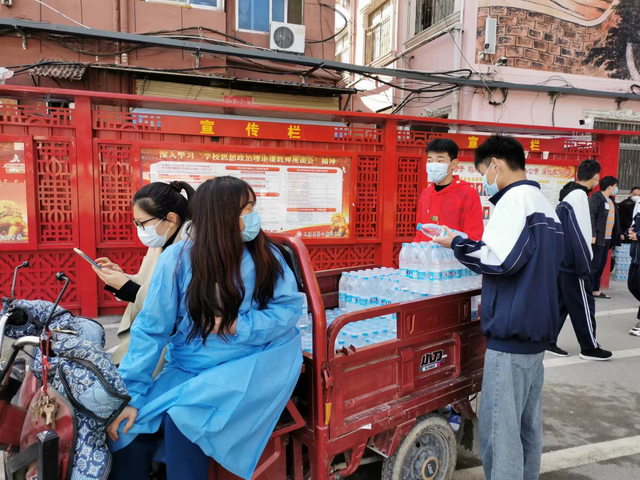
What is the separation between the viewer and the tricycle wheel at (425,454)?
2285mm

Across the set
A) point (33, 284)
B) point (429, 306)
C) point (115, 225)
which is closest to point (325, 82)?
point (115, 225)

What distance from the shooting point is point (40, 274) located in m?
5.31

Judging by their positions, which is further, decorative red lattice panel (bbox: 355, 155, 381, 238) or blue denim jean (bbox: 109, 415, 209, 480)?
decorative red lattice panel (bbox: 355, 155, 381, 238)

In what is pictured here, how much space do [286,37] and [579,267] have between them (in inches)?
316

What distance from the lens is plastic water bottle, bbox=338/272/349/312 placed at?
2944mm

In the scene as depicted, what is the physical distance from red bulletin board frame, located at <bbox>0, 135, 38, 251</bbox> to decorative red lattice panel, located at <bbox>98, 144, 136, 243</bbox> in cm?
68

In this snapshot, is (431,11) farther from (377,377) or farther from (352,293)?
(377,377)

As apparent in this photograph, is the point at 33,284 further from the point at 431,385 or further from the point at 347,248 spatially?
the point at 431,385

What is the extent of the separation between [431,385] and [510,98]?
29.7 feet

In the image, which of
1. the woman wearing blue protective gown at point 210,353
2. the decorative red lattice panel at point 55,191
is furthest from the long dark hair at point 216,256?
the decorative red lattice panel at point 55,191

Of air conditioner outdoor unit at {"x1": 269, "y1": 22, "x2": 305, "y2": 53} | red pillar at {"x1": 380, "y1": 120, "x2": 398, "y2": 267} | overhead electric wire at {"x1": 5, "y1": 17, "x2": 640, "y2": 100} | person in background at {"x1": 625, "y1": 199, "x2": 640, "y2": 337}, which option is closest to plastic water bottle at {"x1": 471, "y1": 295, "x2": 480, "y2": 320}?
red pillar at {"x1": 380, "y1": 120, "x2": 398, "y2": 267}

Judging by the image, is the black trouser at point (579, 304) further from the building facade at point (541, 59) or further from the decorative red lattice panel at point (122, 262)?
the building facade at point (541, 59)

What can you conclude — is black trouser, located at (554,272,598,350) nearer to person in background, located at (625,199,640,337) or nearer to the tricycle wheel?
person in background, located at (625,199,640,337)

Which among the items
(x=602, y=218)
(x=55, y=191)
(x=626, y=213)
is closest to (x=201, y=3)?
(x=55, y=191)
